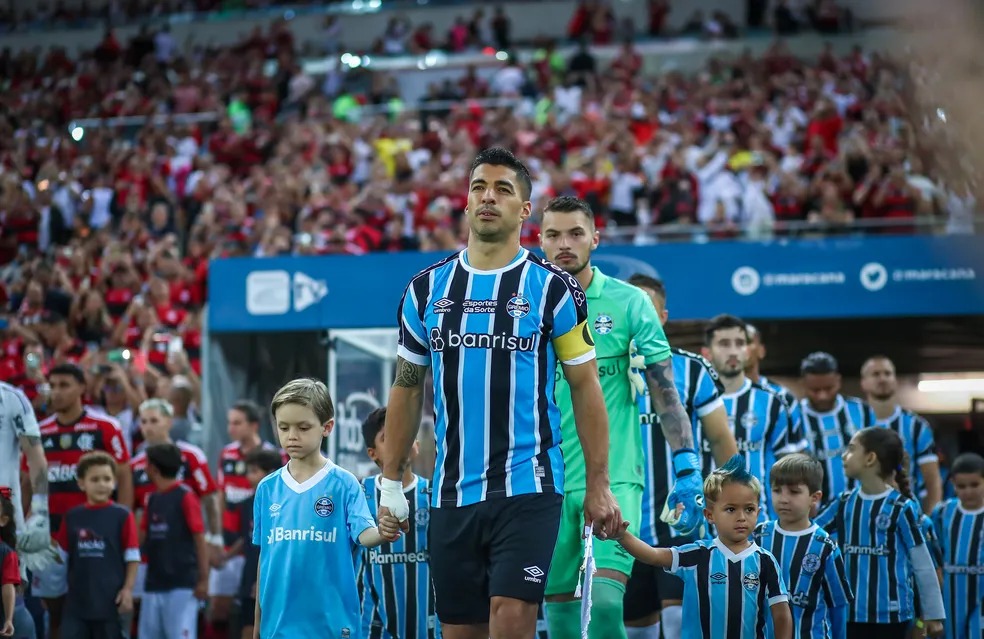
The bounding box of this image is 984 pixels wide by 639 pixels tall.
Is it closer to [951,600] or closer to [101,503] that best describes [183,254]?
[101,503]

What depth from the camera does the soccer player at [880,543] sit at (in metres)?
7.33

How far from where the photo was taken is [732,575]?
19.4 feet

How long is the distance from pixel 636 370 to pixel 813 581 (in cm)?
150

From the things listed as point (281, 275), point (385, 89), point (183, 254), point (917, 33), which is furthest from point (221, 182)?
point (917, 33)

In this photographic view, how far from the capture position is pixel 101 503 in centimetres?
869

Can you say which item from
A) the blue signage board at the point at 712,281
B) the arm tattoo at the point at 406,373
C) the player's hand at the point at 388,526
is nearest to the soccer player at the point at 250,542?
the blue signage board at the point at 712,281

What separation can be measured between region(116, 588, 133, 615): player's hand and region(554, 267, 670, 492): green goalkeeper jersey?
12.8 ft

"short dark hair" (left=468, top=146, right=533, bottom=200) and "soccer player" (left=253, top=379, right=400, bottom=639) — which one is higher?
"short dark hair" (left=468, top=146, right=533, bottom=200)

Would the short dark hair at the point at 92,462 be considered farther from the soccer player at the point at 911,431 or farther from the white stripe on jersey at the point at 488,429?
the soccer player at the point at 911,431

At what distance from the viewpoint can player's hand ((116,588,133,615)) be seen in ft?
27.5

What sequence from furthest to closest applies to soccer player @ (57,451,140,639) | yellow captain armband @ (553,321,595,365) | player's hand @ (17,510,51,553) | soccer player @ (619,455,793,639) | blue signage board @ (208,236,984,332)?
blue signage board @ (208,236,984,332)
soccer player @ (57,451,140,639)
player's hand @ (17,510,51,553)
soccer player @ (619,455,793,639)
yellow captain armband @ (553,321,595,365)

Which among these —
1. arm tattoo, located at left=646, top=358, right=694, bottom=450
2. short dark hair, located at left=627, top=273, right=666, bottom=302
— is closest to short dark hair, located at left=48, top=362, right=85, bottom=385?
short dark hair, located at left=627, top=273, right=666, bottom=302

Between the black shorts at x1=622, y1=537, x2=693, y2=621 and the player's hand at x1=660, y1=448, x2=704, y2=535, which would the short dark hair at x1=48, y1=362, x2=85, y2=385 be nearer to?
the black shorts at x1=622, y1=537, x2=693, y2=621

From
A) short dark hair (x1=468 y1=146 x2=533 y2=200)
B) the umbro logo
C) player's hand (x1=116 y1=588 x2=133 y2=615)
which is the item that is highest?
short dark hair (x1=468 y1=146 x2=533 y2=200)
